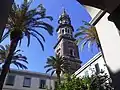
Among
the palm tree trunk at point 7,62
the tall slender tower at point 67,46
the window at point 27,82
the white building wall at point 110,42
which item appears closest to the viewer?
the white building wall at point 110,42

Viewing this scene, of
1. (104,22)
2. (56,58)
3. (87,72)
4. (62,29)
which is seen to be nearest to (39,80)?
(56,58)

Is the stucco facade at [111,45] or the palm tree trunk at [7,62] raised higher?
the palm tree trunk at [7,62]

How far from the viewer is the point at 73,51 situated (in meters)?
61.2

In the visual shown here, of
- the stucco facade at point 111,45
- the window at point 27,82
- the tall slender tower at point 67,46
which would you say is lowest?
the stucco facade at point 111,45

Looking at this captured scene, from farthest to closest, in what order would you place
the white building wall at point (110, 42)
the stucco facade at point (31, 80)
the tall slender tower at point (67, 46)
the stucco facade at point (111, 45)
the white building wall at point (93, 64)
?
the tall slender tower at point (67, 46)
the stucco facade at point (31, 80)
the white building wall at point (93, 64)
the white building wall at point (110, 42)
the stucco facade at point (111, 45)

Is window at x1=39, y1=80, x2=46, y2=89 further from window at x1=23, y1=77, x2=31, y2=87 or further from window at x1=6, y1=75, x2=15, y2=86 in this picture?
window at x1=6, y1=75, x2=15, y2=86

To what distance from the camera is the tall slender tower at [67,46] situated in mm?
56744

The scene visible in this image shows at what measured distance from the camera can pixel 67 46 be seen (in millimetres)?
61094

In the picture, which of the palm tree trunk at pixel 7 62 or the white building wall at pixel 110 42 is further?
the palm tree trunk at pixel 7 62

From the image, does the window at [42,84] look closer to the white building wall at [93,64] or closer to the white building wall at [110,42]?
the white building wall at [93,64]

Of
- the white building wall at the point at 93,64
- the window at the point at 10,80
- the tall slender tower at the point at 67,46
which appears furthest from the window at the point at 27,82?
the tall slender tower at the point at 67,46

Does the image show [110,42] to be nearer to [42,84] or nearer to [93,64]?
[93,64]

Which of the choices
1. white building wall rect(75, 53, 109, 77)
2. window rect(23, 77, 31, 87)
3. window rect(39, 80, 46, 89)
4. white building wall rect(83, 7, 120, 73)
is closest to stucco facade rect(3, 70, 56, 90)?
window rect(39, 80, 46, 89)

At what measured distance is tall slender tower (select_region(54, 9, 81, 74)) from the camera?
56.7 metres
